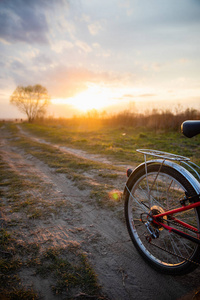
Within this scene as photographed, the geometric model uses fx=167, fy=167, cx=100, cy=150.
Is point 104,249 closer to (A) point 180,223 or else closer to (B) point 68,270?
(B) point 68,270

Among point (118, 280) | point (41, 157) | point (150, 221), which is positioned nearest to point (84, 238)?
point (118, 280)

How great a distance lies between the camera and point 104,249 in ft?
6.82

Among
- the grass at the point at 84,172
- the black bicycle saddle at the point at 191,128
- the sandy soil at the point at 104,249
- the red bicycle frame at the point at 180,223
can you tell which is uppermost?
the black bicycle saddle at the point at 191,128

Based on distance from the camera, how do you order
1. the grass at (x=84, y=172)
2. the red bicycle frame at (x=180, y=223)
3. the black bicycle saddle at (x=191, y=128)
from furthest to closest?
the grass at (x=84, y=172) → the black bicycle saddle at (x=191, y=128) → the red bicycle frame at (x=180, y=223)

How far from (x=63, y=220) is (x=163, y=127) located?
13111 mm

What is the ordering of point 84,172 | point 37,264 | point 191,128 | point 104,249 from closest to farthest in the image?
point 191,128
point 37,264
point 104,249
point 84,172

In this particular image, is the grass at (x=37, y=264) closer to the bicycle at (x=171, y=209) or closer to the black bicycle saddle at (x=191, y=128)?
the bicycle at (x=171, y=209)

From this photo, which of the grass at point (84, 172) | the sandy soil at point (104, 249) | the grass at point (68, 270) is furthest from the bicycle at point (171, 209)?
the grass at point (84, 172)

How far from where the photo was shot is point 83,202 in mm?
3197

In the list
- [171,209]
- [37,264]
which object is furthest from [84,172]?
[171,209]

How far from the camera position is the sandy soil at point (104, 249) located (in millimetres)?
1604

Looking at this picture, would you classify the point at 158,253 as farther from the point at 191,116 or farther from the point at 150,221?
the point at 191,116

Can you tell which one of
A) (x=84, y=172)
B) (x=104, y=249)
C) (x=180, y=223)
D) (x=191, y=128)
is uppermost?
(x=191, y=128)

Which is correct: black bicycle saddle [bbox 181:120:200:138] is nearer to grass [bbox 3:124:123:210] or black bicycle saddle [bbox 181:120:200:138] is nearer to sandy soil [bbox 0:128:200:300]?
sandy soil [bbox 0:128:200:300]
